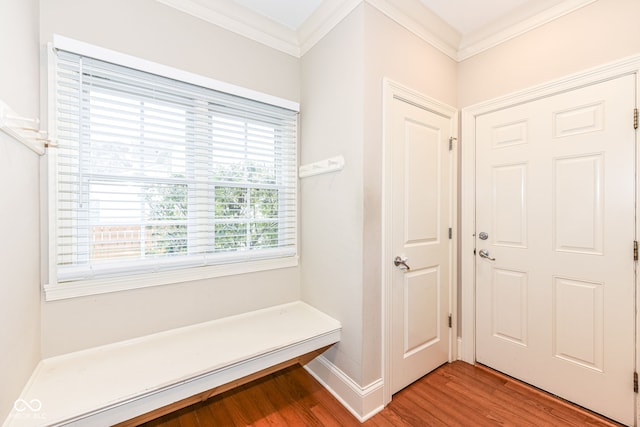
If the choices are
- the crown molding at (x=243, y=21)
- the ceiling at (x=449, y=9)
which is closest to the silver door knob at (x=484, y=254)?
the ceiling at (x=449, y=9)

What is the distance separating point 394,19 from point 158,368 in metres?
2.46

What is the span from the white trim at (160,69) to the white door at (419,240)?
93 cm

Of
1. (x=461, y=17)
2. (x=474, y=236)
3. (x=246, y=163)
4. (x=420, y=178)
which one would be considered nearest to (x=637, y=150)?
(x=474, y=236)

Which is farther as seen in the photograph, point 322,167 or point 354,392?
point 322,167

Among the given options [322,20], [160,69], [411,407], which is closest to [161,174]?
[160,69]

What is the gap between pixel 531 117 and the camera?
1880 millimetres

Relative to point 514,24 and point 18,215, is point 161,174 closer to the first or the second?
point 18,215

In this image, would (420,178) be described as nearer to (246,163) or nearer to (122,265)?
(246,163)

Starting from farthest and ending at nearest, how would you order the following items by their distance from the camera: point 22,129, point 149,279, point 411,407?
point 411,407 < point 149,279 < point 22,129

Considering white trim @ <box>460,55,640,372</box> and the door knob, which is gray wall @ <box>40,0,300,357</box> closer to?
the door knob

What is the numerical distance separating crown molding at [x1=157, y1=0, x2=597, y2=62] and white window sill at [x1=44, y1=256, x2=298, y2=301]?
1.67 metres

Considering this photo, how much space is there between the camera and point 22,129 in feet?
3.51

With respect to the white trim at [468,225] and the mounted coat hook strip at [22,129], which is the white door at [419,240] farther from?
the mounted coat hook strip at [22,129]

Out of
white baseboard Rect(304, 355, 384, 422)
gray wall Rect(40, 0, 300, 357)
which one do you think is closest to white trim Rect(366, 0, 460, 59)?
gray wall Rect(40, 0, 300, 357)
